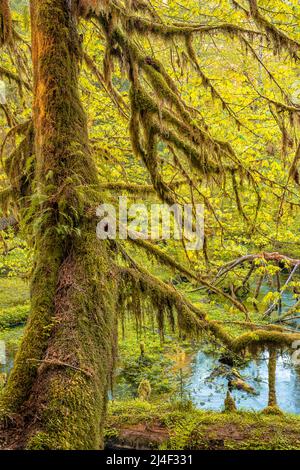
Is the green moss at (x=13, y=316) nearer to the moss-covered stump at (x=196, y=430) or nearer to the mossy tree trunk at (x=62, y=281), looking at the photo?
the moss-covered stump at (x=196, y=430)

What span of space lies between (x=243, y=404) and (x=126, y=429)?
5.90m

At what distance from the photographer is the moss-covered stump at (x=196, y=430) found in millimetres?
3561

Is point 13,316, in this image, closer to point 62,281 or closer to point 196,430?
point 196,430

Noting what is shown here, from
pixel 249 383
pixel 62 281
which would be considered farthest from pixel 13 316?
pixel 62 281

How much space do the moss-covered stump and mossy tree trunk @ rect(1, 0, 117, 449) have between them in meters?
1.55

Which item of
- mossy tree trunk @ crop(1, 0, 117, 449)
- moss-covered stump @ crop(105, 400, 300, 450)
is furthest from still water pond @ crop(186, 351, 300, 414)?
mossy tree trunk @ crop(1, 0, 117, 449)

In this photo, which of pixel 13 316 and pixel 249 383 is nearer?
pixel 249 383

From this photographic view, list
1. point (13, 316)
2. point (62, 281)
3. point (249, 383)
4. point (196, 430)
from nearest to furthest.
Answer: point (62, 281)
point (196, 430)
point (249, 383)
point (13, 316)

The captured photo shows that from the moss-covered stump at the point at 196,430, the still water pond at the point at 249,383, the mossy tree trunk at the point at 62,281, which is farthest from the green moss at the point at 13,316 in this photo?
the mossy tree trunk at the point at 62,281

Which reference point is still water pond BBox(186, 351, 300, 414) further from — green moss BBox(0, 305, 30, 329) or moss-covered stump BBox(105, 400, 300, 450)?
green moss BBox(0, 305, 30, 329)

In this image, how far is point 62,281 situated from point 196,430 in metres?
2.23

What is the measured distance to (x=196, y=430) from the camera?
3.74m

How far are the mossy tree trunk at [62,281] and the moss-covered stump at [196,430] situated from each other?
155 centimetres

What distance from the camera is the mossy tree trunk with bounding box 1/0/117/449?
1.86 m
